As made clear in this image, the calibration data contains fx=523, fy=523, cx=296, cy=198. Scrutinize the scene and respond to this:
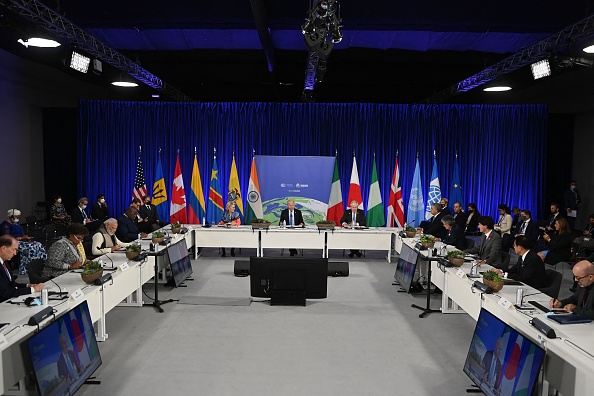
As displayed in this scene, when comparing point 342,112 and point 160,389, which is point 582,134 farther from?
point 160,389

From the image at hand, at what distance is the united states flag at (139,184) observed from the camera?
515 inches

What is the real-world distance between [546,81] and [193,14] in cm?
1072

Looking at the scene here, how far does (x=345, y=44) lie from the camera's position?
39.4ft

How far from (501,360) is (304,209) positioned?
29.8 ft

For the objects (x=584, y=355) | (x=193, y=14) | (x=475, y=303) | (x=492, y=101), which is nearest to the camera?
(x=584, y=355)

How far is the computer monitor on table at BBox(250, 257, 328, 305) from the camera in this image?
7.24 meters

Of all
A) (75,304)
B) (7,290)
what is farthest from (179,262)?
(7,290)

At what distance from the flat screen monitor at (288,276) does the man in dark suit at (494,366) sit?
3.12m

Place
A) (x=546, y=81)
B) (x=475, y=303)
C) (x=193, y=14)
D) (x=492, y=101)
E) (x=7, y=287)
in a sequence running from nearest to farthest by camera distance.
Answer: (x=7, y=287)
(x=475, y=303)
(x=193, y=14)
(x=546, y=81)
(x=492, y=101)

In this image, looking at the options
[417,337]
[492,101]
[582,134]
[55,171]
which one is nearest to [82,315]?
[417,337]

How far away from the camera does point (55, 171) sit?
15.6m

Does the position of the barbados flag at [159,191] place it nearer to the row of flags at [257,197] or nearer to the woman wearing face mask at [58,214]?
the row of flags at [257,197]

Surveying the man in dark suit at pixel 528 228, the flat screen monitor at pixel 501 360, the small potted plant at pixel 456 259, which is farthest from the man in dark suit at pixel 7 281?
the man in dark suit at pixel 528 228

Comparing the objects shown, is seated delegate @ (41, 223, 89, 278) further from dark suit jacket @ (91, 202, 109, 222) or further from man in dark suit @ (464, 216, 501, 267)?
dark suit jacket @ (91, 202, 109, 222)
